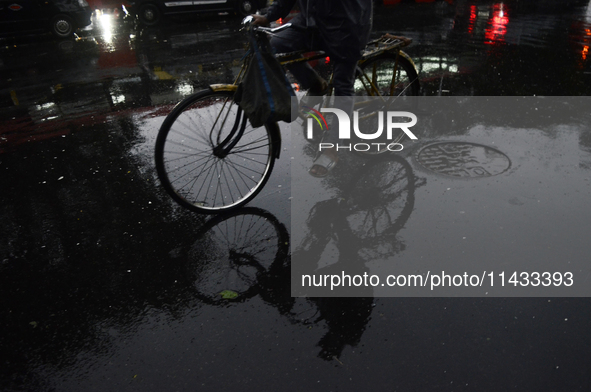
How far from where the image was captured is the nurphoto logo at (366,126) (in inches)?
174

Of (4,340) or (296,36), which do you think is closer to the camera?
(4,340)

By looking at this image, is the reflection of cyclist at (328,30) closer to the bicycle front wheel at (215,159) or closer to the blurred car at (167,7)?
the bicycle front wheel at (215,159)

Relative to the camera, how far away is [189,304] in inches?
119

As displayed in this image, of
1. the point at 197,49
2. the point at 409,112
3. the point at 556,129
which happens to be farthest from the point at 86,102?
the point at 556,129

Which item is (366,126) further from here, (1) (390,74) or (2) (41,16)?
(2) (41,16)

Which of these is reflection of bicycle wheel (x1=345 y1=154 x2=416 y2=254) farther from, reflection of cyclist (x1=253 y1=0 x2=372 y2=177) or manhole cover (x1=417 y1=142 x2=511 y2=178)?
reflection of cyclist (x1=253 y1=0 x2=372 y2=177)

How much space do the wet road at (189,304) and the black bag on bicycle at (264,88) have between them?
94 centimetres

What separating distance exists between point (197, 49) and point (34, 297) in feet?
27.4

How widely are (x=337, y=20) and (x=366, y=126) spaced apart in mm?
1658

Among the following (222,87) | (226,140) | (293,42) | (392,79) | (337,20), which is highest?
(337,20)

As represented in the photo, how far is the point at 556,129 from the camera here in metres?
5.21

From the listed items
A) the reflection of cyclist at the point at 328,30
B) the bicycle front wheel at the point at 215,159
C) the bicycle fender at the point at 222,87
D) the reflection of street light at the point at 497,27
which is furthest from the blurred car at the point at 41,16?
the bicycle fender at the point at 222,87

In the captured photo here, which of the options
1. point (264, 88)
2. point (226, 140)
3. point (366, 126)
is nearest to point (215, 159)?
point (226, 140)

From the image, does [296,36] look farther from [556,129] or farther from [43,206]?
[556,129]
